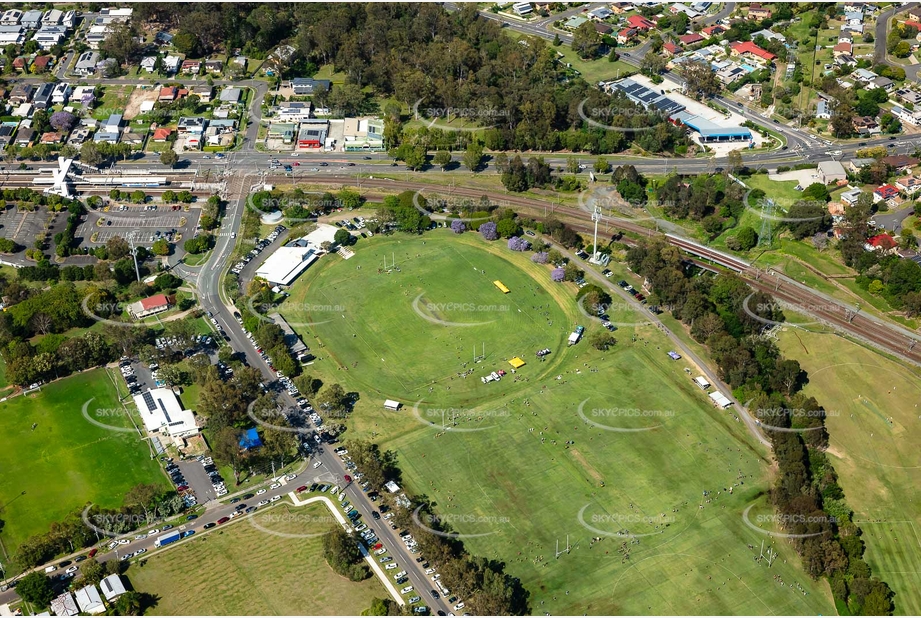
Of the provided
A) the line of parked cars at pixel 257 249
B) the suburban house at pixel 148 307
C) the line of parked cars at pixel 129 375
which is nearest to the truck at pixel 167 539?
the line of parked cars at pixel 129 375

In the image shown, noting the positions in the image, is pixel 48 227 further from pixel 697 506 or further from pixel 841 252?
pixel 841 252

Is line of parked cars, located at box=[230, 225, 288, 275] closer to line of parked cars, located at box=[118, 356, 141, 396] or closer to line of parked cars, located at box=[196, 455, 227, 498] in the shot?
line of parked cars, located at box=[118, 356, 141, 396]

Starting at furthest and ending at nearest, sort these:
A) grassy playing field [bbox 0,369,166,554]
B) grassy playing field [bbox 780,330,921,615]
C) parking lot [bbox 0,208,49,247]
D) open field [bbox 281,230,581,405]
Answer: parking lot [bbox 0,208,49,247]
open field [bbox 281,230,581,405]
grassy playing field [bbox 0,369,166,554]
grassy playing field [bbox 780,330,921,615]

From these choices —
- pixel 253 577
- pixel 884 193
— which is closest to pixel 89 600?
pixel 253 577

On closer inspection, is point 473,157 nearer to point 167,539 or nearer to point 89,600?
point 167,539

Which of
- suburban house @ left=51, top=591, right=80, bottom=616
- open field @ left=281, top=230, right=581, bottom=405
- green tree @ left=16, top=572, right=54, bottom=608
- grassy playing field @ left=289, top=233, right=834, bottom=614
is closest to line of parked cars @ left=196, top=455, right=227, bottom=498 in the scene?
grassy playing field @ left=289, top=233, right=834, bottom=614

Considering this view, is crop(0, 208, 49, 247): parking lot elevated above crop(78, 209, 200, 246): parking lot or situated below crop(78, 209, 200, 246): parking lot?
above

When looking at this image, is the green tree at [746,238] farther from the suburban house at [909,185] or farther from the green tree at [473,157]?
the green tree at [473,157]
